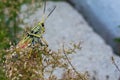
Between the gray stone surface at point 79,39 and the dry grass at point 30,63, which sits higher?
the gray stone surface at point 79,39

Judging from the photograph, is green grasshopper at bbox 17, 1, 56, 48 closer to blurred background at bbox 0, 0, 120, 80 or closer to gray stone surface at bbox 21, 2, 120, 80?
blurred background at bbox 0, 0, 120, 80

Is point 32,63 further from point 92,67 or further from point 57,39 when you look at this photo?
point 57,39

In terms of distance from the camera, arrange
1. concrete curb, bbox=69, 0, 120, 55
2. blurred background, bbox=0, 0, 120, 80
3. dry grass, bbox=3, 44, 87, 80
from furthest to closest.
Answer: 1. concrete curb, bbox=69, 0, 120, 55
2. blurred background, bbox=0, 0, 120, 80
3. dry grass, bbox=3, 44, 87, 80

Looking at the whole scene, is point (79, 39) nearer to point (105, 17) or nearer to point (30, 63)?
point (105, 17)

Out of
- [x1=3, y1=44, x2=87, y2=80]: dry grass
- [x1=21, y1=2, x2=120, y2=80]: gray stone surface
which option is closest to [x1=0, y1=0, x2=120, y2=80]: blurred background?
[x1=21, y1=2, x2=120, y2=80]: gray stone surface

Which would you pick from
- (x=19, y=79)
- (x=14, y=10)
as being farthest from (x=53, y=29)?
(x=19, y=79)

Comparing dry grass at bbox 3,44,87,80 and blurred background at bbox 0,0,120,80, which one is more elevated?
blurred background at bbox 0,0,120,80

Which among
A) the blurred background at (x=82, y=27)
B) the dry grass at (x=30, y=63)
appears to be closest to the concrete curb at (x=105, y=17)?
the blurred background at (x=82, y=27)

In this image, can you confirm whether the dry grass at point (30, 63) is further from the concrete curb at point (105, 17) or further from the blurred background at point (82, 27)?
the concrete curb at point (105, 17)

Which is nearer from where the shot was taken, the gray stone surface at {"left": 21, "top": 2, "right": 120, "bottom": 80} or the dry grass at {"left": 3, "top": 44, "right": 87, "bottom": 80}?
the dry grass at {"left": 3, "top": 44, "right": 87, "bottom": 80}
